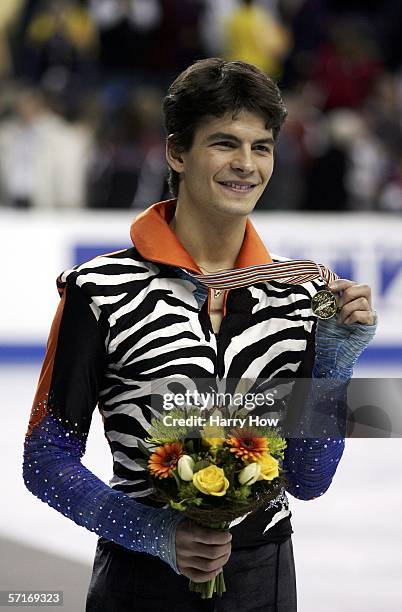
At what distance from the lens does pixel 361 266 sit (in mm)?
8398

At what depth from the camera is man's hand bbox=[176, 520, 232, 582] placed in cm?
188

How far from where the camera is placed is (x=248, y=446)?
1.87 metres

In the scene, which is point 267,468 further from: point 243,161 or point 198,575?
point 243,161

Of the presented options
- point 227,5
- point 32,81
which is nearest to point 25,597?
point 32,81

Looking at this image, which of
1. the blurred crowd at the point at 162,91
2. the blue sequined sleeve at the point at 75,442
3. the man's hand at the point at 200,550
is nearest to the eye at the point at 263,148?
the blue sequined sleeve at the point at 75,442

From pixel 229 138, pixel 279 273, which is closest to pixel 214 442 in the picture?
pixel 279 273

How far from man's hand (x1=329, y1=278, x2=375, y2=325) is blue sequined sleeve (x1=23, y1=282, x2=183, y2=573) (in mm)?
405

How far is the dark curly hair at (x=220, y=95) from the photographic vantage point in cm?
210

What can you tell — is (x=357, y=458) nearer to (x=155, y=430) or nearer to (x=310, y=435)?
(x=310, y=435)

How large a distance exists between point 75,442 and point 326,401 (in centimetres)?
43

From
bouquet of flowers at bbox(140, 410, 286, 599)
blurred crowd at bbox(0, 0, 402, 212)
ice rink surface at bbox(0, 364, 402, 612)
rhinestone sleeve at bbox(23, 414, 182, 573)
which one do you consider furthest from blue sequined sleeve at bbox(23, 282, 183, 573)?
blurred crowd at bbox(0, 0, 402, 212)

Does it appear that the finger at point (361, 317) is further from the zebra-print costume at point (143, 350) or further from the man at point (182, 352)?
the zebra-print costume at point (143, 350)

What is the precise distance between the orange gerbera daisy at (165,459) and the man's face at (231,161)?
471mm

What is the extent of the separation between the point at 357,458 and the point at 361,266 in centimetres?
606
